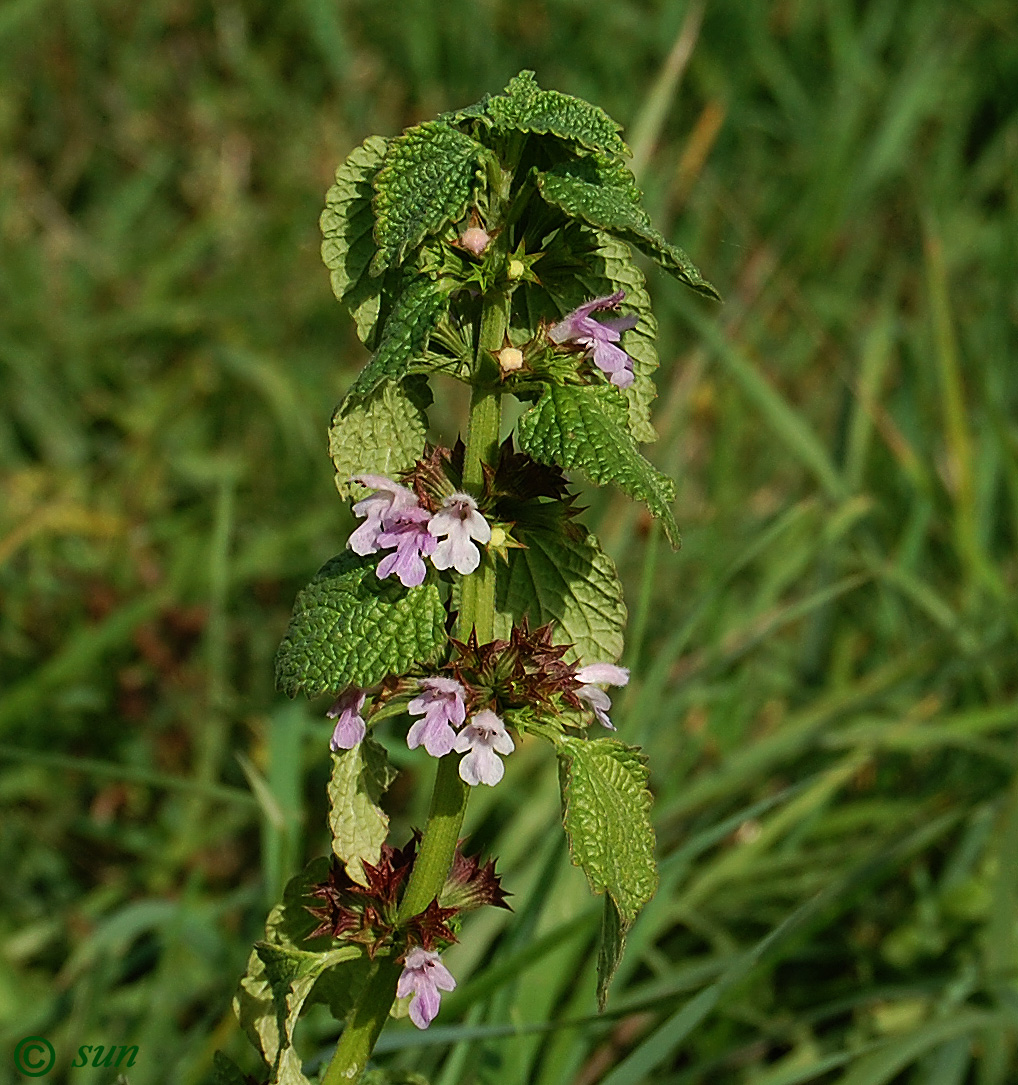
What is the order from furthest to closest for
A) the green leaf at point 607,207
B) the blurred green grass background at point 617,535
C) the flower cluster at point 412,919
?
1. the blurred green grass background at point 617,535
2. the flower cluster at point 412,919
3. the green leaf at point 607,207

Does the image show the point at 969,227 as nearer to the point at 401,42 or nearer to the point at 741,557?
the point at 401,42

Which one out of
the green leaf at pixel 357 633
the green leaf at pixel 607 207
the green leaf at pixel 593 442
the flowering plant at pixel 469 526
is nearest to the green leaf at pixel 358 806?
the flowering plant at pixel 469 526

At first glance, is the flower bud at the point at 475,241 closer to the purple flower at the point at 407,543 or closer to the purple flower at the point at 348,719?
the purple flower at the point at 407,543

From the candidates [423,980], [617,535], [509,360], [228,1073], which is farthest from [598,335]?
[617,535]

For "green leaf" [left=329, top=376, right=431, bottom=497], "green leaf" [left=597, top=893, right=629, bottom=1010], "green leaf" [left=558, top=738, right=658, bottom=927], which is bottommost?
"green leaf" [left=597, top=893, right=629, bottom=1010]

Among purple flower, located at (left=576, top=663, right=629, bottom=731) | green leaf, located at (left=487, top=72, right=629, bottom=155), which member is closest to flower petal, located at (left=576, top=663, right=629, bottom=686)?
purple flower, located at (left=576, top=663, right=629, bottom=731)

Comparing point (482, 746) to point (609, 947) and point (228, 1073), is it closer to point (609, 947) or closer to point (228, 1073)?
point (609, 947)

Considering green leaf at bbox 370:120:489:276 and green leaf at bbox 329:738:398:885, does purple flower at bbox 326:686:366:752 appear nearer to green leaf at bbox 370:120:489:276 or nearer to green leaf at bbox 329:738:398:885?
green leaf at bbox 329:738:398:885
